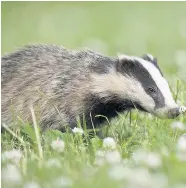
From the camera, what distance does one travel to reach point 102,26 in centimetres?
1262

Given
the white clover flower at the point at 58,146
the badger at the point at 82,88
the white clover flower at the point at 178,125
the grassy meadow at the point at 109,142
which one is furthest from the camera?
the badger at the point at 82,88

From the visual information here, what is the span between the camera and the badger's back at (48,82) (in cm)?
596

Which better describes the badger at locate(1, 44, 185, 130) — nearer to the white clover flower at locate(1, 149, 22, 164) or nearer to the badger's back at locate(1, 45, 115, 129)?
the badger's back at locate(1, 45, 115, 129)

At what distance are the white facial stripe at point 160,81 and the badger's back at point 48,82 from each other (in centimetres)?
40

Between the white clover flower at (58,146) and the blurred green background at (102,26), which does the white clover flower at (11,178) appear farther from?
the blurred green background at (102,26)

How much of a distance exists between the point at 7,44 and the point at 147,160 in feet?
25.5

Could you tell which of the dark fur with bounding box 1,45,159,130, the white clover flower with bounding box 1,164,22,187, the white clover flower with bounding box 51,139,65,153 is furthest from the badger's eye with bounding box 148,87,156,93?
the white clover flower with bounding box 1,164,22,187

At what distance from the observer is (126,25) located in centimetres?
1293

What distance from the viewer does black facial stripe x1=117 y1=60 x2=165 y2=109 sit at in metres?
5.69

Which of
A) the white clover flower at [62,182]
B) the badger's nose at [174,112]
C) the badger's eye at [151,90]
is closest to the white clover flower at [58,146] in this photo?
the white clover flower at [62,182]

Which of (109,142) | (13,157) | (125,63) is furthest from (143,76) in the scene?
(13,157)

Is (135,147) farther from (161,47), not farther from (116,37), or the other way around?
(116,37)

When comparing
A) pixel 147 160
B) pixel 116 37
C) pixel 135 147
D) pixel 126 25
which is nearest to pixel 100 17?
pixel 126 25

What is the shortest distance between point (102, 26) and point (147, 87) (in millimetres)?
6972
